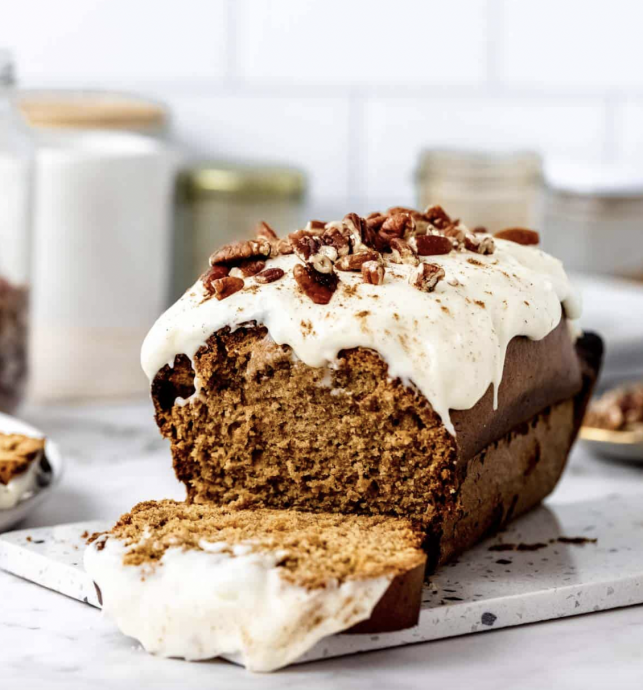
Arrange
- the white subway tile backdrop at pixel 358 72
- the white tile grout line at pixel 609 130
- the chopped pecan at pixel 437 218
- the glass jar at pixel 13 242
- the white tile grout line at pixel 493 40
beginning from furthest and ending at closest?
the white tile grout line at pixel 609 130 < the white tile grout line at pixel 493 40 < the white subway tile backdrop at pixel 358 72 < the glass jar at pixel 13 242 < the chopped pecan at pixel 437 218

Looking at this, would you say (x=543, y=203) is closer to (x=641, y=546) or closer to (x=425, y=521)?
(x=641, y=546)

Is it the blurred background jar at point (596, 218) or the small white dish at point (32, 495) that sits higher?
the blurred background jar at point (596, 218)

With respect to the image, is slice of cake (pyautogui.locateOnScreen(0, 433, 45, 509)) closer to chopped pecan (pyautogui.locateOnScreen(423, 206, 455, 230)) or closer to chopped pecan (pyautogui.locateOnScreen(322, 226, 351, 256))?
chopped pecan (pyautogui.locateOnScreen(322, 226, 351, 256))

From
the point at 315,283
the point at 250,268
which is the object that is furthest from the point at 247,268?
the point at 315,283

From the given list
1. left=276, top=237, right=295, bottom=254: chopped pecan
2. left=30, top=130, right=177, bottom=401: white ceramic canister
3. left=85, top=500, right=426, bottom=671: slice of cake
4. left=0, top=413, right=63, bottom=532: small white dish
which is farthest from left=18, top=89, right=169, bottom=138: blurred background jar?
left=85, top=500, right=426, bottom=671: slice of cake

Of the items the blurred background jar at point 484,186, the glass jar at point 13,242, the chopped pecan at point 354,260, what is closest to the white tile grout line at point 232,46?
the blurred background jar at point 484,186

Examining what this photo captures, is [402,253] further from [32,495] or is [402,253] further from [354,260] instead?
[32,495]

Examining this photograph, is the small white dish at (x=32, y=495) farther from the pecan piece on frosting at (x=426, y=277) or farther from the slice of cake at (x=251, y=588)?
the pecan piece on frosting at (x=426, y=277)

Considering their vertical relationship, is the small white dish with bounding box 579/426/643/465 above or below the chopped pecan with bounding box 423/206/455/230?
below
